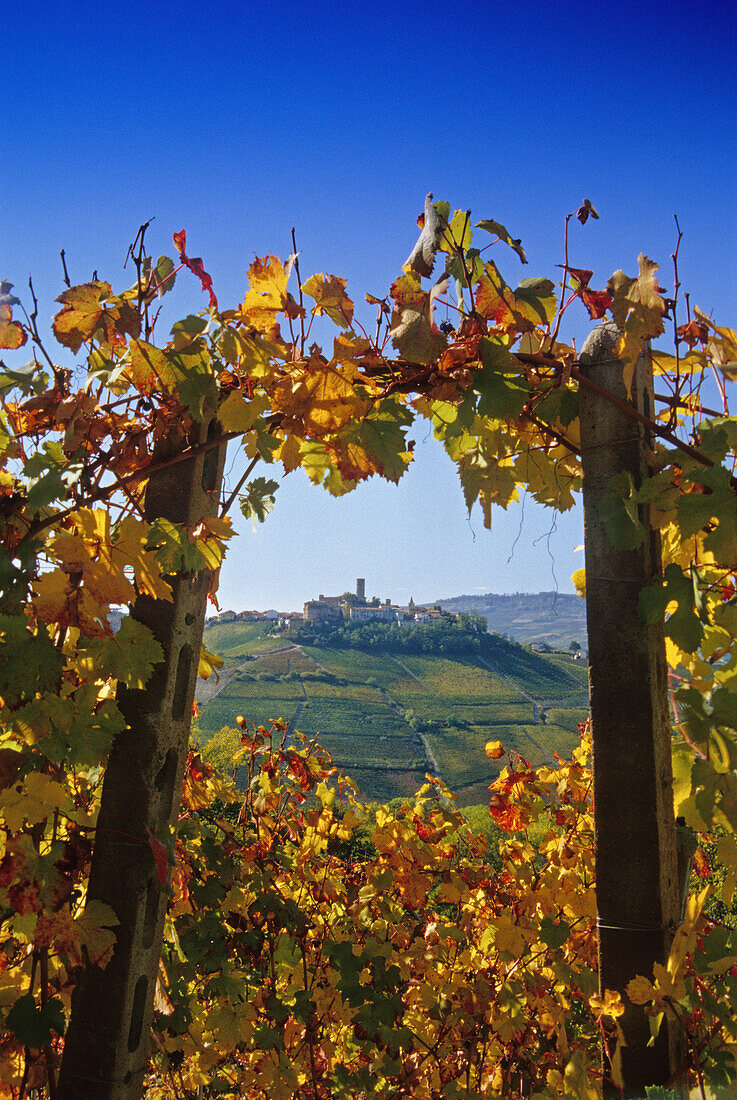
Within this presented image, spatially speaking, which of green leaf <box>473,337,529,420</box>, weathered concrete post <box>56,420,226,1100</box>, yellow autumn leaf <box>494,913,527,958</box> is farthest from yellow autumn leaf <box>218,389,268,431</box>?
yellow autumn leaf <box>494,913,527,958</box>

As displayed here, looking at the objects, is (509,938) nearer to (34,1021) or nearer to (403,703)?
(34,1021)

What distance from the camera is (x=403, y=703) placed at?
5931 centimetres

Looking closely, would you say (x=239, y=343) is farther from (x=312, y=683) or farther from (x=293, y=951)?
(x=312, y=683)

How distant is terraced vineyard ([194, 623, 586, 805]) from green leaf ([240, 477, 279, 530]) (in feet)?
138

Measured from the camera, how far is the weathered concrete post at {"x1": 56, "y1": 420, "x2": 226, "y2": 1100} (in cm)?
116

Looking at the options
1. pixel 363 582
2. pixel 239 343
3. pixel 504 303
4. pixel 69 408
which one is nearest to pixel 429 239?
pixel 504 303

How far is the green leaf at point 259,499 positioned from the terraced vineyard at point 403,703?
4201 cm

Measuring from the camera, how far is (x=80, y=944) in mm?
1128

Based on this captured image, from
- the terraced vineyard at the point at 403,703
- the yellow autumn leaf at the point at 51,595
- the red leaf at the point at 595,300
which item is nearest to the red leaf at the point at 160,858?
the yellow autumn leaf at the point at 51,595

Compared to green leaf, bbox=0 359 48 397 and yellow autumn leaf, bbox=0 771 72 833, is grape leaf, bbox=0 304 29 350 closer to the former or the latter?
green leaf, bbox=0 359 48 397

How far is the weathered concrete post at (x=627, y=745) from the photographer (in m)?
1.13

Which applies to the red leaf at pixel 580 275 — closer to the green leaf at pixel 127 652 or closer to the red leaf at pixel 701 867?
the green leaf at pixel 127 652

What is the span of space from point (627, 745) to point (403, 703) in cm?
5981

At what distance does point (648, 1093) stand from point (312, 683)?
5998 centimetres
